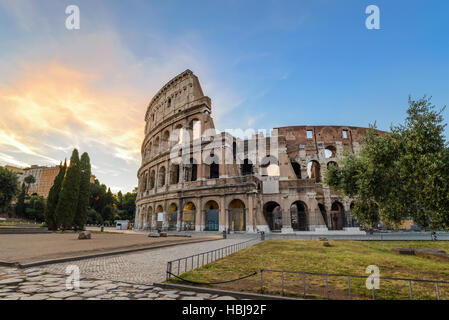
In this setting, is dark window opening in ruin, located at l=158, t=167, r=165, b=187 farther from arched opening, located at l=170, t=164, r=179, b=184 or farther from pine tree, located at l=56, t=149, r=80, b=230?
pine tree, located at l=56, t=149, r=80, b=230

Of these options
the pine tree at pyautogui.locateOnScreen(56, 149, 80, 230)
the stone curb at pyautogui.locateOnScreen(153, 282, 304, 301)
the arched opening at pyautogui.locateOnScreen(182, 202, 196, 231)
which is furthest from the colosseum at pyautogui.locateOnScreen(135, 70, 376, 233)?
the stone curb at pyautogui.locateOnScreen(153, 282, 304, 301)

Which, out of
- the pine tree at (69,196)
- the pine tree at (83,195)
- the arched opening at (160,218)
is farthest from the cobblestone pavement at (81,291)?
the arched opening at (160,218)

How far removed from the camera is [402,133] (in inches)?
357

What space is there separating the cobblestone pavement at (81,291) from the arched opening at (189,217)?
23576 millimetres

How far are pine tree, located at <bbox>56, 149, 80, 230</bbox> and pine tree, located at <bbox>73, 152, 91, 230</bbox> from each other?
91 centimetres

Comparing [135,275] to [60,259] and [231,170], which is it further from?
[231,170]

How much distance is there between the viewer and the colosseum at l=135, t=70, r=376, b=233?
26562 mm

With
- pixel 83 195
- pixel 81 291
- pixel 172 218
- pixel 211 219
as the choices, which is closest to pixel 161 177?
pixel 172 218

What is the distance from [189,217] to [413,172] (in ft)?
82.3

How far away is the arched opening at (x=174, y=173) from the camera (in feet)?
109

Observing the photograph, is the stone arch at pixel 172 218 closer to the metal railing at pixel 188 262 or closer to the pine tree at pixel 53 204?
the pine tree at pixel 53 204

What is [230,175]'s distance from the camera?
2877cm
